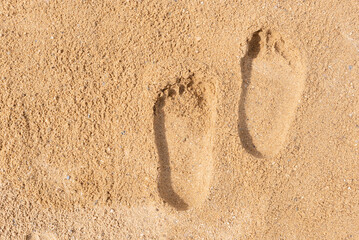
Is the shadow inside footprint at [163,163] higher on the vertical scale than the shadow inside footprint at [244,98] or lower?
lower

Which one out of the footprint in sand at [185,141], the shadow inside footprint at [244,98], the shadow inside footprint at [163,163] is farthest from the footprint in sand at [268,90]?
the shadow inside footprint at [163,163]

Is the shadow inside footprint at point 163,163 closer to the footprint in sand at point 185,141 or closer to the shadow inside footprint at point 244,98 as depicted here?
the footprint in sand at point 185,141

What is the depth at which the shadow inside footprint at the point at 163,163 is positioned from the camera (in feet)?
5.13

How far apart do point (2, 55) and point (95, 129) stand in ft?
1.96

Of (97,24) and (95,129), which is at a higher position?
(97,24)

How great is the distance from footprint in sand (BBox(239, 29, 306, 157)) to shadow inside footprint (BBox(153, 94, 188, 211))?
1.35 ft

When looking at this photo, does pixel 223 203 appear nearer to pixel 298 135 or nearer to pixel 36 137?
pixel 298 135

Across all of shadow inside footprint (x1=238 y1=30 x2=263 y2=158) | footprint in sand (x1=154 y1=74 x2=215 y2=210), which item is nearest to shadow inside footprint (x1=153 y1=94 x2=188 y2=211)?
footprint in sand (x1=154 y1=74 x2=215 y2=210)

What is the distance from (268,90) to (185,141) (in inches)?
20.6

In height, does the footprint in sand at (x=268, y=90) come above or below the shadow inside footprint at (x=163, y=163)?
above

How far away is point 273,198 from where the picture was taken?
5.16ft

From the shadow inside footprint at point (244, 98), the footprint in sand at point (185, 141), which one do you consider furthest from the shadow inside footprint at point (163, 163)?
the shadow inside footprint at point (244, 98)

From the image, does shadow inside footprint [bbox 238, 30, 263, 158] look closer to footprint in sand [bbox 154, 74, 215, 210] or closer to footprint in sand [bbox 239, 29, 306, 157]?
footprint in sand [bbox 239, 29, 306, 157]


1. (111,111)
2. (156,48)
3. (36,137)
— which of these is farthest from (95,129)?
(156,48)
